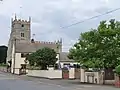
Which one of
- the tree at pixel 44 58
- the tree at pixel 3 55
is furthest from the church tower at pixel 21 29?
the tree at pixel 44 58

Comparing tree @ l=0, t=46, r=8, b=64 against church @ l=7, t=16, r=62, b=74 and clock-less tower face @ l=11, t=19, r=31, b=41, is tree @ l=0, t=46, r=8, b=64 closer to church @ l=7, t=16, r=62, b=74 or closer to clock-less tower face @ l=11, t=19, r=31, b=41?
church @ l=7, t=16, r=62, b=74

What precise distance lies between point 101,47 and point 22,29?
8885 cm

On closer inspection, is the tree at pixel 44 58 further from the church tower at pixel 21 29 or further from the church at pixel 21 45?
the church tower at pixel 21 29

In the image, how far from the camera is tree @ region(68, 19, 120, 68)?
122 feet

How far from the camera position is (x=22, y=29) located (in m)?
125

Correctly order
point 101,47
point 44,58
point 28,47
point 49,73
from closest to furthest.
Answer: point 101,47 → point 49,73 → point 44,58 → point 28,47

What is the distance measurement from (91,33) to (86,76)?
599 cm

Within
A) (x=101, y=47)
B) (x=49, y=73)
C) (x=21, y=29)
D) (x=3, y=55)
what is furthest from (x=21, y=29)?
(x=101, y=47)

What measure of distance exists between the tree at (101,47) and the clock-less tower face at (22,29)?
8508cm

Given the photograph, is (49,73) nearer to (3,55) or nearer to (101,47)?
(101,47)

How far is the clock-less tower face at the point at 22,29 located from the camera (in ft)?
407

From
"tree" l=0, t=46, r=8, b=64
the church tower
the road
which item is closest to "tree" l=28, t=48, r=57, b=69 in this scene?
the road

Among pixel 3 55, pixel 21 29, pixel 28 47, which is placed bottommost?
pixel 3 55

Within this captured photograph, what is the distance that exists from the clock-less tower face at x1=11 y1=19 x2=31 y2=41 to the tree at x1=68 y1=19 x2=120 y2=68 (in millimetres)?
85081
